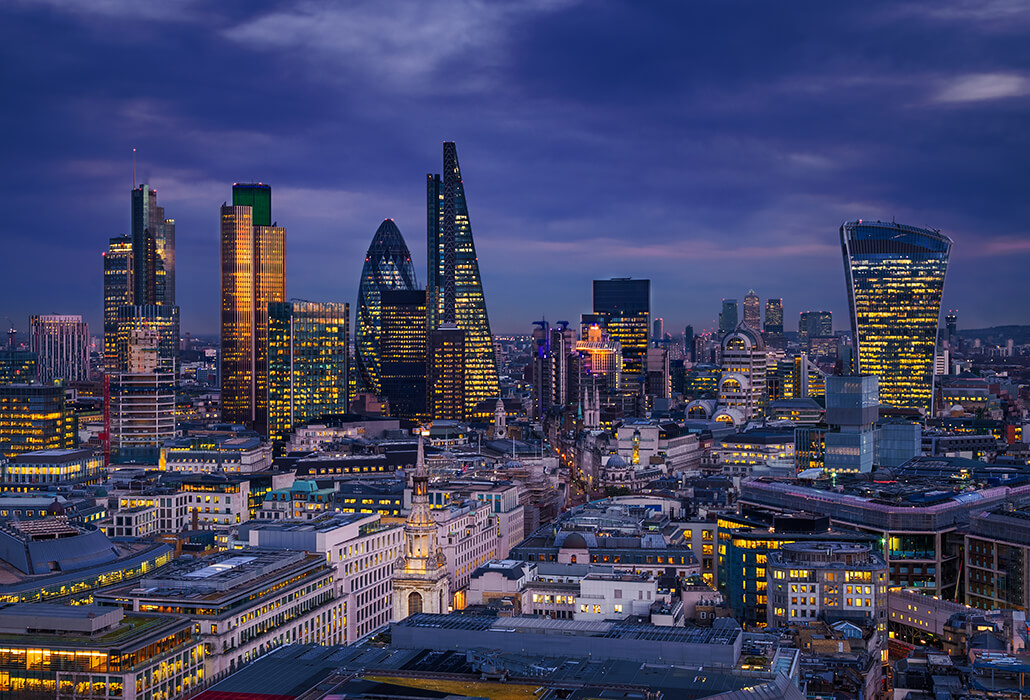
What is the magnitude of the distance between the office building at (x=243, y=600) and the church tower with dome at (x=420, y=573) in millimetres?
8537

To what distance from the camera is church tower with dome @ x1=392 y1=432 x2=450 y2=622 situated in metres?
113

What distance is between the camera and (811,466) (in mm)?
198125

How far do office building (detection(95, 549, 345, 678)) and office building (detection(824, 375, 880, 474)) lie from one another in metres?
92.4

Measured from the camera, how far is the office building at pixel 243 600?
281 ft

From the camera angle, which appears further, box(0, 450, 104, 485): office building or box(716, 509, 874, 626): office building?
box(0, 450, 104, 485): office building

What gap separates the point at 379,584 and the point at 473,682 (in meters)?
50.5

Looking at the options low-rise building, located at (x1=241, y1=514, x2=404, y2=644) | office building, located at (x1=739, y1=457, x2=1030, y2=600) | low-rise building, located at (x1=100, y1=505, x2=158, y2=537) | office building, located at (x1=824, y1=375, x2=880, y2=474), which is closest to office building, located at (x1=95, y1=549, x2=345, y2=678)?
low-rise building, located at (x1=241, y1=514, x2=404, y2=644)

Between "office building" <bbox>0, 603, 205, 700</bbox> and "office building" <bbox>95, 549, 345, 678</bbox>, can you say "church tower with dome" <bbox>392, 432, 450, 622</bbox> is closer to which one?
"office building" <bbox>95, 549, 345, 678</bbox>

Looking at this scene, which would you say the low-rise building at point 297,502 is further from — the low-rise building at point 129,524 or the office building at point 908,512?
the office building at point 908,512

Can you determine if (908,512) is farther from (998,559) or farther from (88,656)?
(88,656)

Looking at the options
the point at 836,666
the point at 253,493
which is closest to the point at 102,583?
the point at 836,666

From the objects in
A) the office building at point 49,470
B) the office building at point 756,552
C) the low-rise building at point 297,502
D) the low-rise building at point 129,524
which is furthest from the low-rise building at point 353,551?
the office building at point 49,470

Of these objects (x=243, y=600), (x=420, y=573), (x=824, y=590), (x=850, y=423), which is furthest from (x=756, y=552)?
(x=850, y=423)

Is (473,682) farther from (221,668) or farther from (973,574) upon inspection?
(973,574)
